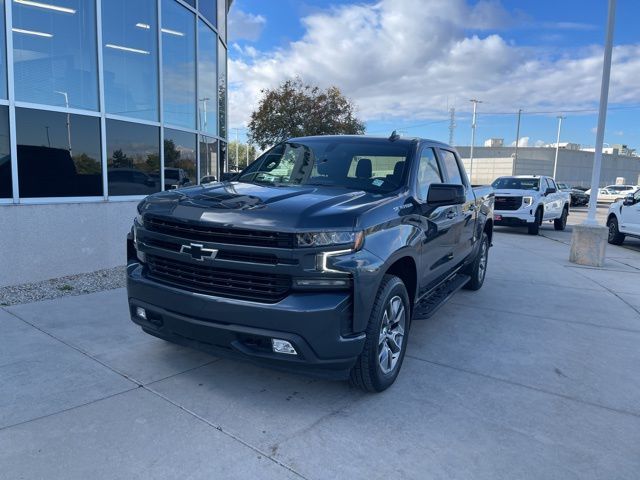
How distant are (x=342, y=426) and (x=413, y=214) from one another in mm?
1791

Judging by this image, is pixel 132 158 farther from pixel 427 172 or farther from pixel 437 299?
pixel 437 299

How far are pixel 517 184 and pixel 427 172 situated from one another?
12.6m

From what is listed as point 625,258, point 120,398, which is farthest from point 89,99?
point 625,258

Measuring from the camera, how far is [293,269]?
310 centimetres

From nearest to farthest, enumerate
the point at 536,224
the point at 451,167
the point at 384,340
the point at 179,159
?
the point at 384,340 < the point at 451,167 < the point at 179,159 < the point at 536,224

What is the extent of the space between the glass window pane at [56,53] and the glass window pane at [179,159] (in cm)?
163

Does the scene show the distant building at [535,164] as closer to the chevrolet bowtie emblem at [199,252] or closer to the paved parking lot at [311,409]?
the paved parking lot at [311,409]

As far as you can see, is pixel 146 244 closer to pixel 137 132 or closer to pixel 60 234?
pixel 60 234

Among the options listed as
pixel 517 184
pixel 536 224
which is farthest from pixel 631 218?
pixel 517 184

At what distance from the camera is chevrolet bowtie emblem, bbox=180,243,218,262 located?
129 inches

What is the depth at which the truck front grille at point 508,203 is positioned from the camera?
1480 centimetres

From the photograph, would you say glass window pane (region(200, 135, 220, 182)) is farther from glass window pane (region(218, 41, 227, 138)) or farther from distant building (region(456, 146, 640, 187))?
distant building (region(456, 146, 640, 187))

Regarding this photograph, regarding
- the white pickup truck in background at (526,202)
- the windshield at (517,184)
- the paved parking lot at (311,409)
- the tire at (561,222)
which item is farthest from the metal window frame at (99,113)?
the tire at (561,222)

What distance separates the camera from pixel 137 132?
25.6 ft
